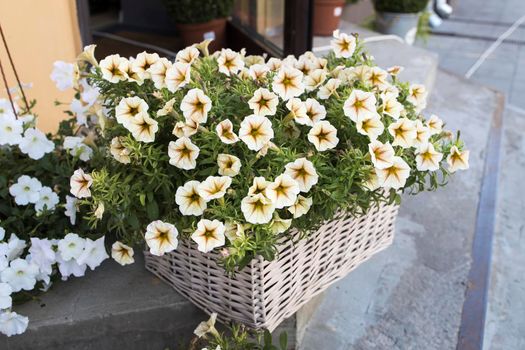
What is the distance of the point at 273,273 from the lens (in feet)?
4.46

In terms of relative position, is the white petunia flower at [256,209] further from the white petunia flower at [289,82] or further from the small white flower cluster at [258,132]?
the white petunia flower at [289,82]

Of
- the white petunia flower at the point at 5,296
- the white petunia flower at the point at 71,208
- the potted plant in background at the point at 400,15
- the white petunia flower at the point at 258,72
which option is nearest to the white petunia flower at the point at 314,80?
the white petunia flower at the point at 258,72

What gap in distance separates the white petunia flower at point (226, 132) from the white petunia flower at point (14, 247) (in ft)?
2.30

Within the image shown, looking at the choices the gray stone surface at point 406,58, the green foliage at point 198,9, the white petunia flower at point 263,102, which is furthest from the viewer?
the green foliage at point 198,9

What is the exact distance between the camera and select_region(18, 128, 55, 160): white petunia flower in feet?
5.47

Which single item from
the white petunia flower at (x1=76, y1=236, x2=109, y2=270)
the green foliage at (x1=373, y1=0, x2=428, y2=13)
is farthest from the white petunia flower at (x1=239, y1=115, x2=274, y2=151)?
the green foliage at (x1=373, y1=0, x2=428, y2=13)

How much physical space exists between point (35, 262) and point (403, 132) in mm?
1054

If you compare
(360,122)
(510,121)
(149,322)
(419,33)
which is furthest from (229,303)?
(419,33)

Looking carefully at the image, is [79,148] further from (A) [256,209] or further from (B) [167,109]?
(A) [256,209]

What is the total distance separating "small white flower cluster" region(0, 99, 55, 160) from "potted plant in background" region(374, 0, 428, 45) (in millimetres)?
4121

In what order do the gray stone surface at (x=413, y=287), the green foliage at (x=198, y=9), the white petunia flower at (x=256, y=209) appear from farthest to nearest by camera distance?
the green foliage at (x=198, y=9)
the gray stone surface at (x=413, y=287)
the white petunia flower at (x=256, y=209)

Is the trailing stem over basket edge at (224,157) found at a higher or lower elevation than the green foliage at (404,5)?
higher

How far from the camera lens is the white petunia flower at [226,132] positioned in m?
1.25

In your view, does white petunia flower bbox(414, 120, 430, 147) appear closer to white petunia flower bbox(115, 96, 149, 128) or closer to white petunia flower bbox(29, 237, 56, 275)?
white petunia flower bbox(115, 96, 149, 128)
